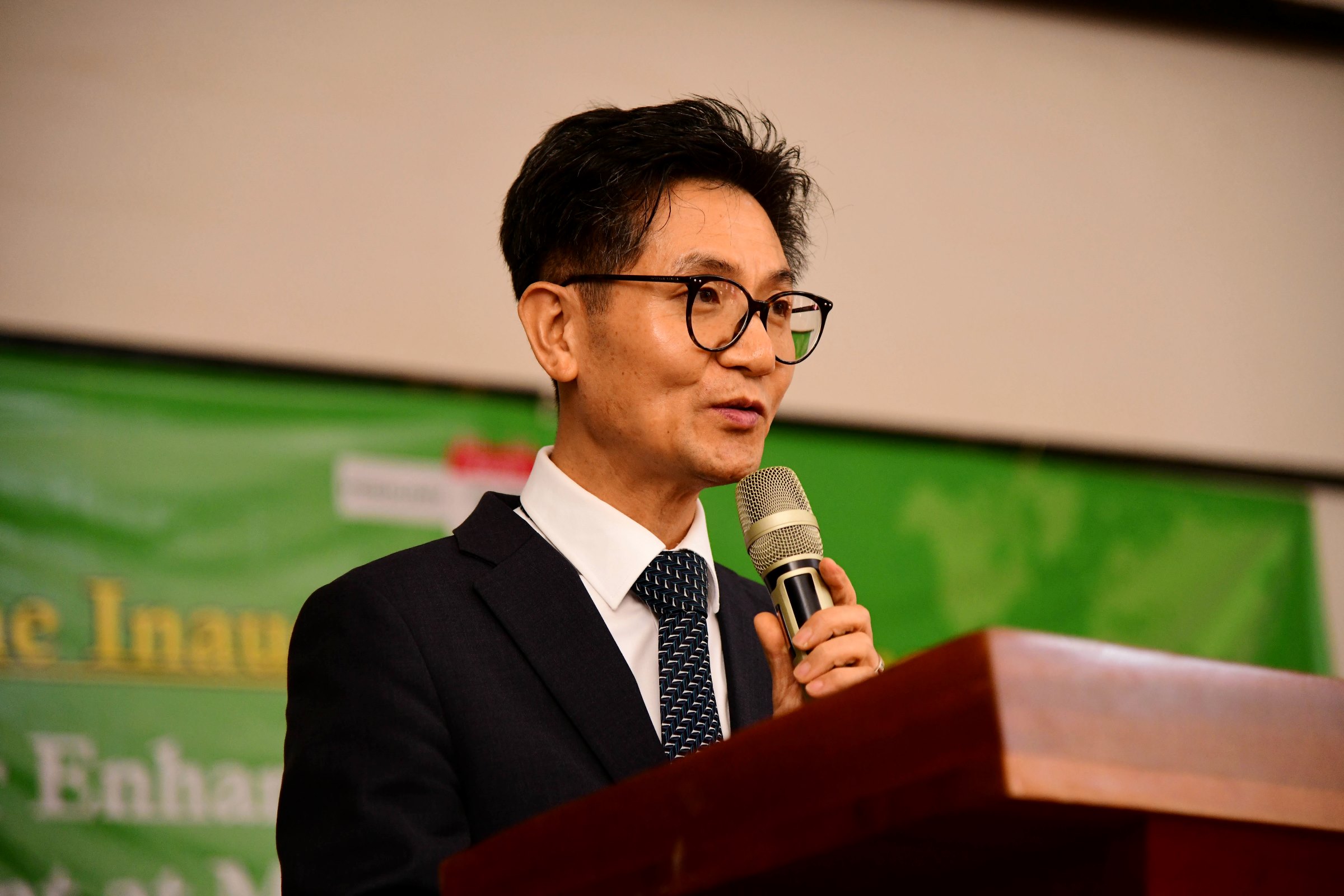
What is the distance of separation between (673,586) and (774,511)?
0.60 ft

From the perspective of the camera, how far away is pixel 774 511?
138 cm

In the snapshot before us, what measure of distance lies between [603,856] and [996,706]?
27cm

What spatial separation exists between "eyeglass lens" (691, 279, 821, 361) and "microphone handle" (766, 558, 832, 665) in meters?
0.30

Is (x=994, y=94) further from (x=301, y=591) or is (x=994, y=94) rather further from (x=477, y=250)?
(x=301, y=591)

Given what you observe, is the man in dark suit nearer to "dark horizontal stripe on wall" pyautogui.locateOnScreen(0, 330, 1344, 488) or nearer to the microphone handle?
the microphone handle

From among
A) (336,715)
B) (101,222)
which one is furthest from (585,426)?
(101,222)

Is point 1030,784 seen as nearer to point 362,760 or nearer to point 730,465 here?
point 362,760

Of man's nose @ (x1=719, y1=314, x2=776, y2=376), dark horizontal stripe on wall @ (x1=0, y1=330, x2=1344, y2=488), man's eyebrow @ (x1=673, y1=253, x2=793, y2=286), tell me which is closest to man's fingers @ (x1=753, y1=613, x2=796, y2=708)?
man's nose @ (x1=719, y1=314, x2=776, y2=376)

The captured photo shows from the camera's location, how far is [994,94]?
4.05 metres

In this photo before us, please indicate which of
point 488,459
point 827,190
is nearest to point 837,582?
point 488,459

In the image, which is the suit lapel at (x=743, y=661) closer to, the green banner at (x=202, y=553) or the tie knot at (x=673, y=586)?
the tie knot at (x=673, y=586)

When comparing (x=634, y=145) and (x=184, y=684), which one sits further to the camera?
(x=184, y=684)

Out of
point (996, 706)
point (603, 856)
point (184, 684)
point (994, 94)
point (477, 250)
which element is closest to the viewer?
point (996, 706)

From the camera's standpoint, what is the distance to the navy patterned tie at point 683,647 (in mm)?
1357
